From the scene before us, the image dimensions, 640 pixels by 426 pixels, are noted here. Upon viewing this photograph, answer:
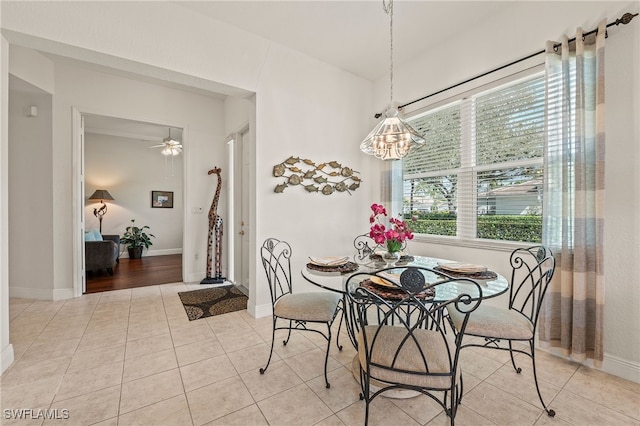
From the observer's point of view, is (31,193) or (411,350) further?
(31,193)

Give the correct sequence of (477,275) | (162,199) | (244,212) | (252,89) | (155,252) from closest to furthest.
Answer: (477,275) < (252,89) < (244,212) < (155,252) < (162,199)

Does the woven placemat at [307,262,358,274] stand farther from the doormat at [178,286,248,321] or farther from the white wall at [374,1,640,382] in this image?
the white wall at [374,1,640,382]

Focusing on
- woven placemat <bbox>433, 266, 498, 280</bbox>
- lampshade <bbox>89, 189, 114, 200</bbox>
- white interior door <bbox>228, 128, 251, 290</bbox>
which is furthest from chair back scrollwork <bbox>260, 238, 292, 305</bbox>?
lampshade <bbox>89, 189, 114, 200</bbox>

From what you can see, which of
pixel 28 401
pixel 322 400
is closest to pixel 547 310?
pixel 322 400

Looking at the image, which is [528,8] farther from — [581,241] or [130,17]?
[130,17]

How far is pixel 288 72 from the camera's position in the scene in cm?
327

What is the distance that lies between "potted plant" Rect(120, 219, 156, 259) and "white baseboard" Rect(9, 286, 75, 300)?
10.0ft

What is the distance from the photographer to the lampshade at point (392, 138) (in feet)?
7.23

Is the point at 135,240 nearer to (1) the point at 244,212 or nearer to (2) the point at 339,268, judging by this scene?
(1) the point at 244,212

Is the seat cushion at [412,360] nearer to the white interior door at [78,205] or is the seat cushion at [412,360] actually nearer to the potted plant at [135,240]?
the white interior door at [78,205]

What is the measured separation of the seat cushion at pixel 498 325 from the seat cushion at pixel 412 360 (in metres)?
0.37

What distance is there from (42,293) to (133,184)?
3979 mm

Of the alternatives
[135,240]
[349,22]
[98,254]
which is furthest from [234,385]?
[135,240]

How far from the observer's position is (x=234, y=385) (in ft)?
6.09
